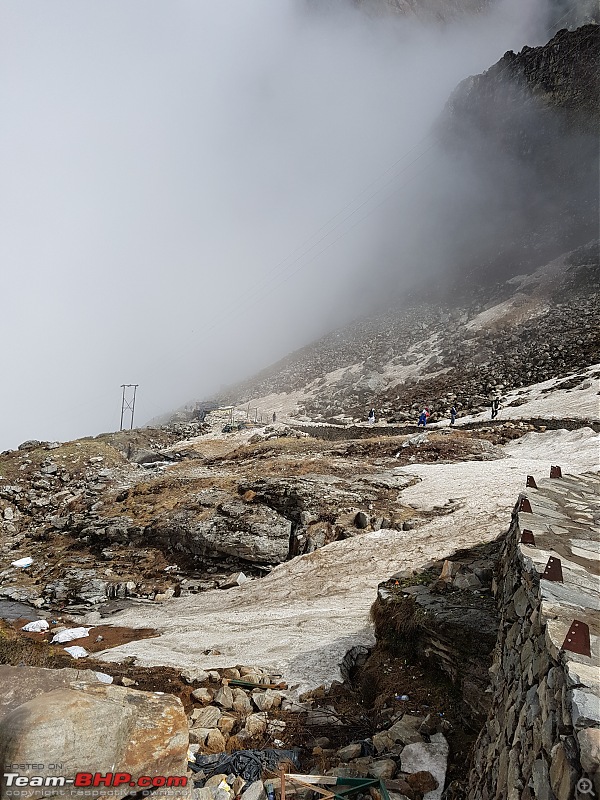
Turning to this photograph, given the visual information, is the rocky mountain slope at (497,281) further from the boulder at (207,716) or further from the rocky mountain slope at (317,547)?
the boulder at (207,716)

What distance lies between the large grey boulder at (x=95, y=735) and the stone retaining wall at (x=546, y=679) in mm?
2751

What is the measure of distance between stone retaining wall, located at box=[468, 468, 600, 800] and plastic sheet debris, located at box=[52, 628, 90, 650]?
10.8 meters

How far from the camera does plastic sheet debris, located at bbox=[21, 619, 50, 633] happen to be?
13.1 metres

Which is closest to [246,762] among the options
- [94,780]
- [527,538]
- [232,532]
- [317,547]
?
[94,780]

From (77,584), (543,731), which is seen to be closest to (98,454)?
(77,584)

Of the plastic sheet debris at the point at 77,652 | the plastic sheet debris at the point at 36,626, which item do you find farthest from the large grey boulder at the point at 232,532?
the plastic sheet debris at the point at 77,652

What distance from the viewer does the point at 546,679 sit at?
3.13 m

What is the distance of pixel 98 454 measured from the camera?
3391 centimetres

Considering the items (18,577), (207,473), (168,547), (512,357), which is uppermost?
(512,357)

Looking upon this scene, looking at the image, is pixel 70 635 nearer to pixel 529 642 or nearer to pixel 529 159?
pixel 529 642

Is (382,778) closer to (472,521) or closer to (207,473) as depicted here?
(472,521)

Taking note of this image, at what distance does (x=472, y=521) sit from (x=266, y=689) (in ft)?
31.5

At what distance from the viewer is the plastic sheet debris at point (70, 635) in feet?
39.8

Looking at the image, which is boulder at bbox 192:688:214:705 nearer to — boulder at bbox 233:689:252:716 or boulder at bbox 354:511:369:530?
boulder at bbox 233:689:252:716
